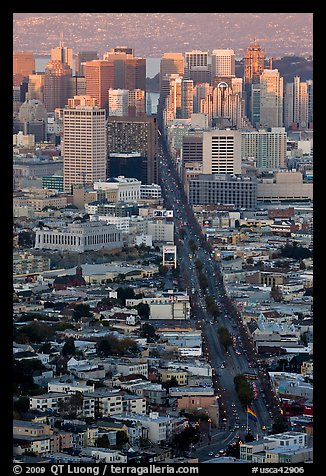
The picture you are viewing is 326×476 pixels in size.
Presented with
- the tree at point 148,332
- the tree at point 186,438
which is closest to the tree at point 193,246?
the tree at point 148,332

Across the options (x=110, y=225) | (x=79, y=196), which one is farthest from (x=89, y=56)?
(x=110, y=225)

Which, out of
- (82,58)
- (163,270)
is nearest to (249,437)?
(163,270)

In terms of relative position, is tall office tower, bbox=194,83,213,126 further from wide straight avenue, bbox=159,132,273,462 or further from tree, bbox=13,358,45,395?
tree, bbox=13,358,45,395

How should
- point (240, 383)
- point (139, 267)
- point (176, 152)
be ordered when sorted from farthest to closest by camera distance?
point (176, 152), point (139, 267), point (240, 383)

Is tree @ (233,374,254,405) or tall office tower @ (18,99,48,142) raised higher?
tall office tower @ (18,99,48,142)

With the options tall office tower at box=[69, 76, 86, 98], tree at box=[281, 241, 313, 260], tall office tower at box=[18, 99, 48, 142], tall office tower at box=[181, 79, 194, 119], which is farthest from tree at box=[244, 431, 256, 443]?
tall office tower at box=[181, 79, 194, 119]

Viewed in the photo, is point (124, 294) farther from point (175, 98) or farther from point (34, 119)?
point (175, 98)

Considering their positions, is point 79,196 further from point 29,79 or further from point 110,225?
point 29,79
